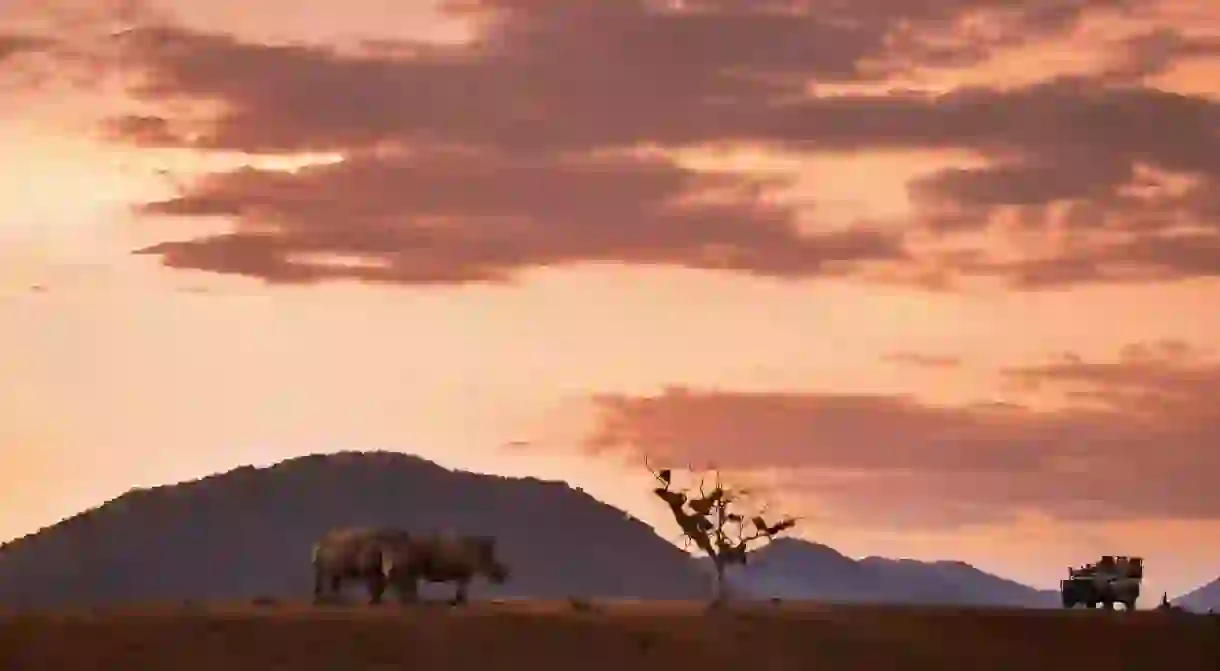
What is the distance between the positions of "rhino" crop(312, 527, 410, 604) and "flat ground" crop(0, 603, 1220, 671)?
23.1 feet

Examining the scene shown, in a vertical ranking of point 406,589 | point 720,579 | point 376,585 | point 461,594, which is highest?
point 720,579

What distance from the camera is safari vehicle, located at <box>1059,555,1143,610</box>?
259 ft

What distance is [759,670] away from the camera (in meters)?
55.9

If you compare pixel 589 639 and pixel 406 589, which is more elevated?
pixel 406 589

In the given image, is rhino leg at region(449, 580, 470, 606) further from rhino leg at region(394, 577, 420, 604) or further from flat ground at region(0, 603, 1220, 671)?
flat ground at region(0, 603, 1220, 671)

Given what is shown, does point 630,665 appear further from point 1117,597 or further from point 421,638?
point 1117,597

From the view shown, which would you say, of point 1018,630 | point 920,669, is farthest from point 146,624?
point 1018,630

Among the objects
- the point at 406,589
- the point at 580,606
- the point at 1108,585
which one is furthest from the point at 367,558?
the point at 1108,585

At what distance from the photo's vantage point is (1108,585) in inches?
3120

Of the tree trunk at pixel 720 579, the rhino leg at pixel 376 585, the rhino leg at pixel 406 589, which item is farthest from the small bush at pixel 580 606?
the tree trunk at pixel 720 579

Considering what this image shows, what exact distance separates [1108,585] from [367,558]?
2558 cm

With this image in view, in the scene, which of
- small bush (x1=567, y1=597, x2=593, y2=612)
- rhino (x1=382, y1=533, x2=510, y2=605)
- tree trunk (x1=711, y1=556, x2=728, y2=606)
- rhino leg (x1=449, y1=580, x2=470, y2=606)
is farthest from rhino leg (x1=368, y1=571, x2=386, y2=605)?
tree trunk (x1=711, y1=556, x2=728, y2=606)

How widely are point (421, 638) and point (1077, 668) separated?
16.9 metres

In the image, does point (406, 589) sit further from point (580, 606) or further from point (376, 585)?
point (580, 606)
